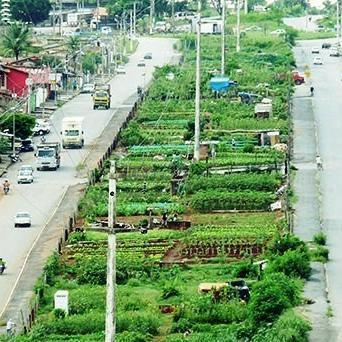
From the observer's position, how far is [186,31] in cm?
15600

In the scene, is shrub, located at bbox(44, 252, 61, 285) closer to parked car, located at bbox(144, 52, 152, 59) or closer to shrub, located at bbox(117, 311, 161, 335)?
shrub, located at bbox(117, 311, 161, 335)

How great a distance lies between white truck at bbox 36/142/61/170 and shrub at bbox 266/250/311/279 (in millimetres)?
24389

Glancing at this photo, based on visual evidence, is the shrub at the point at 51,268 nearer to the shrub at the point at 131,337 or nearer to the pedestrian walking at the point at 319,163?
the shrub at the point at 131,337

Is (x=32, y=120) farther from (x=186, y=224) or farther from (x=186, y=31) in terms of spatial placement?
(x=186, y=31)

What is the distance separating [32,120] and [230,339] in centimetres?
4025

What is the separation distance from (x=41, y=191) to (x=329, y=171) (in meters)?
10.5

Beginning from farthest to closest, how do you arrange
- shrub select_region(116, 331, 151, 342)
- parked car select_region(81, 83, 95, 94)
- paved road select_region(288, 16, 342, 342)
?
parked car select_region(81, 83, 95, 94) → paved road select_region(288, 16, 342, 342) → shrub select_region(116, 331, 151, 342)

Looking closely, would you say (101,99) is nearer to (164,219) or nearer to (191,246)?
(164,219)

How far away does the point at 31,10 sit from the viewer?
146 m

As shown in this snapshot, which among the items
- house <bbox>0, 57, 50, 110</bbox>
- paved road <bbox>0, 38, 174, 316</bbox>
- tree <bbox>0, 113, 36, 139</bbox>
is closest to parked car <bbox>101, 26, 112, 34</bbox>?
paved road <bbox>0, 38, 174, 316</bbox>

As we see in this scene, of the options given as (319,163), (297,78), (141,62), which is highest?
(319,163)

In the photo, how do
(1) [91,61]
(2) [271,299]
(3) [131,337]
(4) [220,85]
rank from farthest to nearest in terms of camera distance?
(1) [91,61] < (4) [220,85] < (2) [271,299] < (3) [131,337]

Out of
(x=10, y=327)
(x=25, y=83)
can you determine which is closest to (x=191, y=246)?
(x=10, y=327)

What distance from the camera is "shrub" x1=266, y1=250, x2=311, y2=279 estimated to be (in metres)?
46.4
